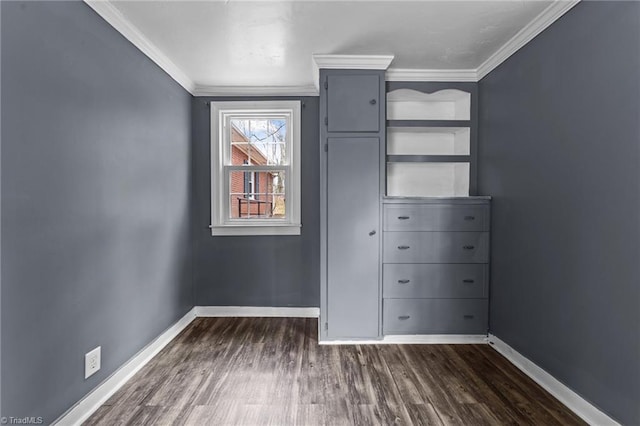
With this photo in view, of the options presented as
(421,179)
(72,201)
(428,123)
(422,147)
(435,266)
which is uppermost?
(428,123)

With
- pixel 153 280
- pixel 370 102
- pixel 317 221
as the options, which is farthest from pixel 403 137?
pixel 153 280

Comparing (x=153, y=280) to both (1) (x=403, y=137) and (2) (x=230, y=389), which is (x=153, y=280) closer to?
(2) (x=230, y=389)

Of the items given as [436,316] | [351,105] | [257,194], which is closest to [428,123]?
[351,105]

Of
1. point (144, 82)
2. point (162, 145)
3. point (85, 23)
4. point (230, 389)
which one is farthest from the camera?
point (162, 145)

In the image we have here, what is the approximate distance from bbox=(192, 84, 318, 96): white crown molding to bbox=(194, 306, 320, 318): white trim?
2.27m

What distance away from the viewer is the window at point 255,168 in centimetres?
354

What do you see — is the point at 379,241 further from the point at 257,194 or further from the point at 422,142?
the point at 257,194

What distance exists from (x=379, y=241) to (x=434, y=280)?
592 millimetres

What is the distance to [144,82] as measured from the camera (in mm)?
2533

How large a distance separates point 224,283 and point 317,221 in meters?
1.20

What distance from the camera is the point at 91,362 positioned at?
192cm

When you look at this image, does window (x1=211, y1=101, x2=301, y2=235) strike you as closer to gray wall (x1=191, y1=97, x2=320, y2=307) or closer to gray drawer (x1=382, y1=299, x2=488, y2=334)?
gray wall (x1=191, y1=97, x2=320, y2=307)

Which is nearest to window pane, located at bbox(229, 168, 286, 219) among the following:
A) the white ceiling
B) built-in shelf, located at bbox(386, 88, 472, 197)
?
the white ceiling

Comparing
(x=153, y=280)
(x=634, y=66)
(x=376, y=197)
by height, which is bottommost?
(x=153, y=280)
